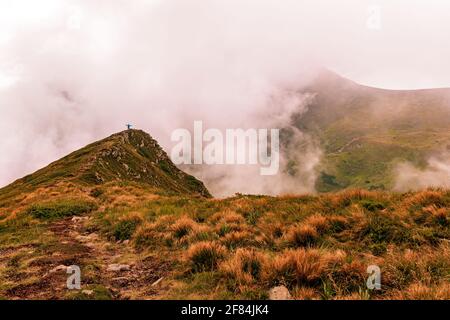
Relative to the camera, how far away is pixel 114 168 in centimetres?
6359

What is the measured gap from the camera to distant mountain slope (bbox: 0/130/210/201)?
45000mm

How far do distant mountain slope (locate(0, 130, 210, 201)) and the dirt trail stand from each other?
28362 mm

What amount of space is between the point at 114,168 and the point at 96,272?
58656mm

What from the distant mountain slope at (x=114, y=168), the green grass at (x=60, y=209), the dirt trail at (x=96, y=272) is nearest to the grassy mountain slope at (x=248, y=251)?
the dirt trail at (x=96, y=272)

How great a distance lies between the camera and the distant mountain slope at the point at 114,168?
45000mm

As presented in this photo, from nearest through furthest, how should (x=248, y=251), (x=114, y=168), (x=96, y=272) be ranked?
(x=248, y=251)
(x=96, y=272)
(x=114, y=168)

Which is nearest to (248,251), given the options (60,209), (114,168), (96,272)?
(96,272)

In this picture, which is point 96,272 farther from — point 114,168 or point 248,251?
point 114,168

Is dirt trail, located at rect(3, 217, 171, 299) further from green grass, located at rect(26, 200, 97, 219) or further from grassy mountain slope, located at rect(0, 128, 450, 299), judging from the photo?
green grass, located at rect(26, 200, 97, 219)

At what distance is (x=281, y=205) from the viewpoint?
1302 centimetres

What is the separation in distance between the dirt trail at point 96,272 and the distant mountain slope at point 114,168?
28.4 m
